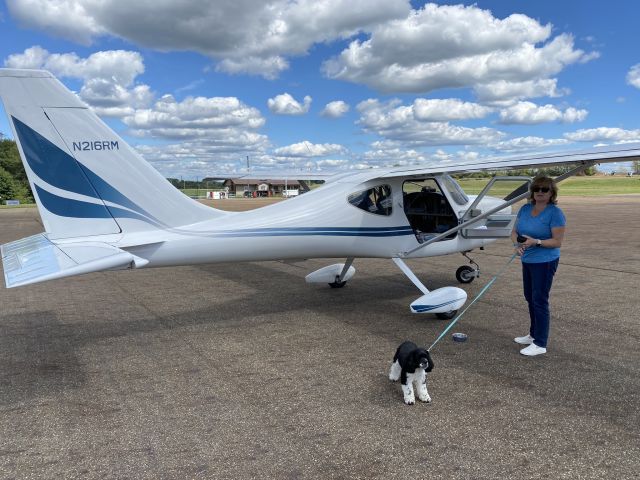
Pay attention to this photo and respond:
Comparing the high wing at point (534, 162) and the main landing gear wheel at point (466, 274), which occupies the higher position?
the high wing at point (534, 162)

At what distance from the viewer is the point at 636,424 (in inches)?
136

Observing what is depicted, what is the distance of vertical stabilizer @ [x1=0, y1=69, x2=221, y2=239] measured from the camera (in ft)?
15.6

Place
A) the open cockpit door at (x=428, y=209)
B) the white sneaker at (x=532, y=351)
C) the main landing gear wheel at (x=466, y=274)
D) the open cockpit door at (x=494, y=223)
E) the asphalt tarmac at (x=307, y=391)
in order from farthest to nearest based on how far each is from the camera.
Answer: the main landing gear wheel at (x=466, y=274) → the open cockpit door at (x=494, y=223) → the open cockpit door at (x=428, y=209) → the white sneaker at (x=532, y=351) → the asphalt tarmac at (x=307, y=391)

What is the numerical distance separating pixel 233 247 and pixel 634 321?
17.4 ft

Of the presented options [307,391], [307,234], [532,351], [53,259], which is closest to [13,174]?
[307,234]

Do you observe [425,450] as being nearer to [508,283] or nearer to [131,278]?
[508,283]

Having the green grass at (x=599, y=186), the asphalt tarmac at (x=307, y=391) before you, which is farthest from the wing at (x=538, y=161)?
the green grass at (x=599, y=186)

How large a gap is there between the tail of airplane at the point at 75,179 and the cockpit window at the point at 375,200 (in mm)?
2486

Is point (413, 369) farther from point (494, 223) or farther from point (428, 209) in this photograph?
point (494, 223)

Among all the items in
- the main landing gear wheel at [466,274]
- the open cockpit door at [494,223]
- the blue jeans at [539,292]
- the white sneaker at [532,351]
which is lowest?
the white sneaker at [532,351]

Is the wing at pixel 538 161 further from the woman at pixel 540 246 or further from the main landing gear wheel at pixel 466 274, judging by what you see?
the main landing gear wheel at pixel 466 274

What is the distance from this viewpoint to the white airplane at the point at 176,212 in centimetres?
478

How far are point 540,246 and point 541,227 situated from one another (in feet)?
0.63

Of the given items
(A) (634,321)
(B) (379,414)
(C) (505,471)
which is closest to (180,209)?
(B) (379,414)
